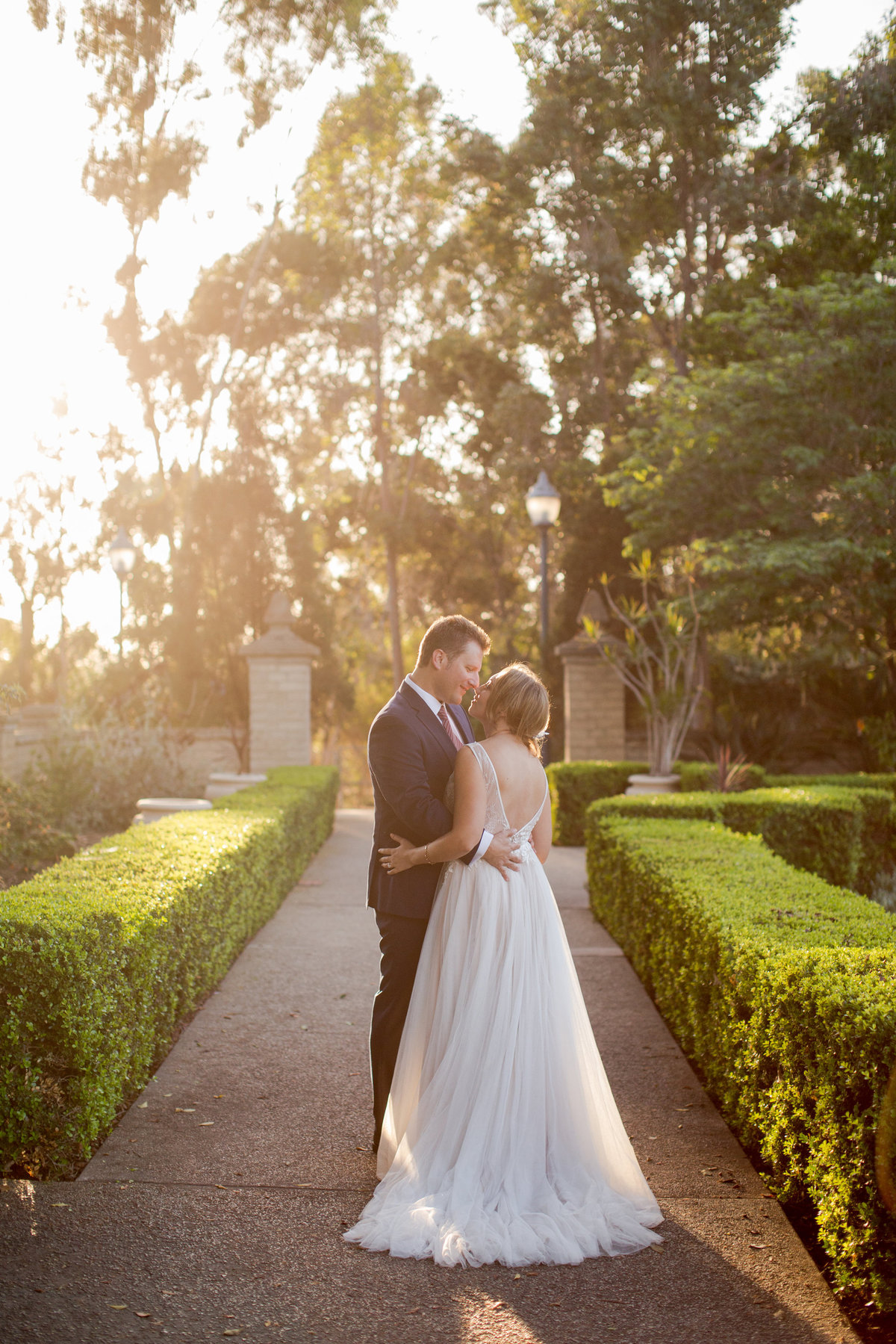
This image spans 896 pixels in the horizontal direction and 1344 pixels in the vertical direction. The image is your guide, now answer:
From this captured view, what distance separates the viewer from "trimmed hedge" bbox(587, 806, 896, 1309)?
8.93ft

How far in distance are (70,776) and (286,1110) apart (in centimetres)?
991

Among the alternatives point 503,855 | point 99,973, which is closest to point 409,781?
point 503,855

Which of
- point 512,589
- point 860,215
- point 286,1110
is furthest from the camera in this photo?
point 512,589

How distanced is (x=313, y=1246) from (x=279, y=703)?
13.4 metres

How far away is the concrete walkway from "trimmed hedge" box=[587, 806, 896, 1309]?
213 millimetres

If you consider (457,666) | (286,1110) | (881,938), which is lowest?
(286,1110)

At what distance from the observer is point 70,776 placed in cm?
1331

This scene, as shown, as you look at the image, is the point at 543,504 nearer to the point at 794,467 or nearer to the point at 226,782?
the point at 794,467

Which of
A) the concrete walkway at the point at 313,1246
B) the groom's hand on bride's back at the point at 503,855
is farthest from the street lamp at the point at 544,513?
the groom's hand on bride's back at the point at 503,855

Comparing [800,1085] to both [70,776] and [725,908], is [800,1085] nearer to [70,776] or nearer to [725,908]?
[725,908]

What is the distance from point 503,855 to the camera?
358 cm

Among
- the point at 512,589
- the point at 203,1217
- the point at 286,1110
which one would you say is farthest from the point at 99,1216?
the point at 512,589

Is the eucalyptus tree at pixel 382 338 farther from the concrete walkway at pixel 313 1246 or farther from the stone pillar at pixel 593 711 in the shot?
the concrete walkway at pixel 313 1246

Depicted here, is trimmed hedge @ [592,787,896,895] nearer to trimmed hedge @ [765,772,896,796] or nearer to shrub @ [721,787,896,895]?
shrub @ [721,787,896,895]
